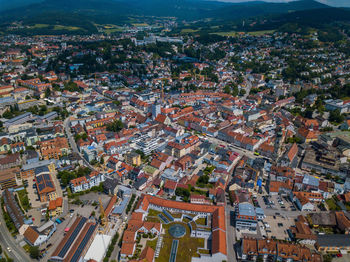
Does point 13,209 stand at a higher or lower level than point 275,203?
lower

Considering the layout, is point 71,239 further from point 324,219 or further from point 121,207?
point 324,219

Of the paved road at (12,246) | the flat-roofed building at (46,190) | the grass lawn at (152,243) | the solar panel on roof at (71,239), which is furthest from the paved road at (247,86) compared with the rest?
the paved road at (12,246)

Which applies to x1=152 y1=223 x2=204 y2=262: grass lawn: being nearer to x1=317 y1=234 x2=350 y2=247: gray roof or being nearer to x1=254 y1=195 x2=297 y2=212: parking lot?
x1=254 y1=195 x2=297 y2=212: parking lot

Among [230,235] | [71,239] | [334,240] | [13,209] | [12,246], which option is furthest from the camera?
[13,209]

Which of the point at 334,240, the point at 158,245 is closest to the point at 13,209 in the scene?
the point at 158,245

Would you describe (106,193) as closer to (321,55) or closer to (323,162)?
(323,162)

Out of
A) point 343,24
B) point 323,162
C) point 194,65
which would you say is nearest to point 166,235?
point 323,162
